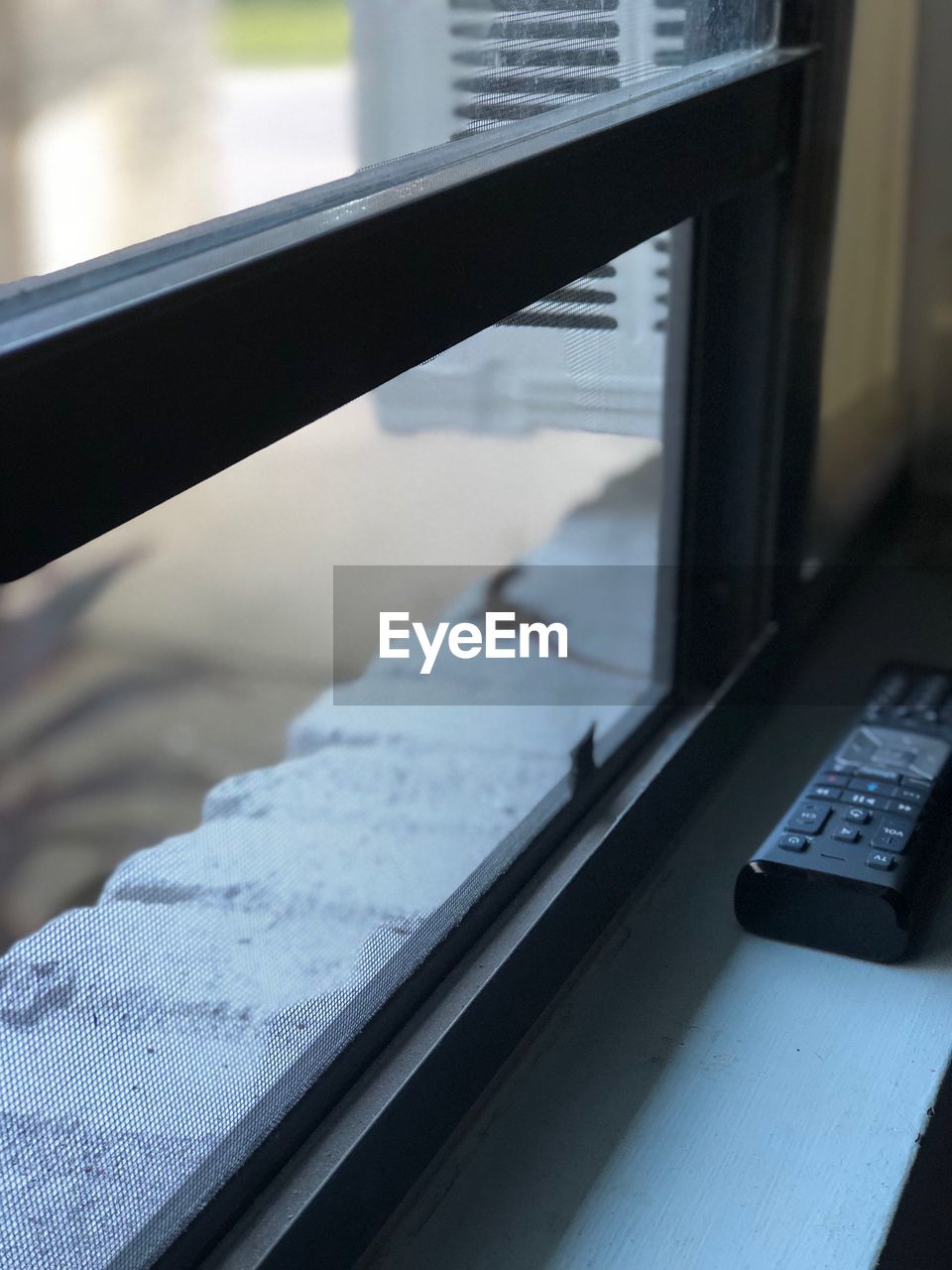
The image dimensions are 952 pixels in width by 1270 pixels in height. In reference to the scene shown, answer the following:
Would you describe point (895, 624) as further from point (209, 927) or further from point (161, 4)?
point (161, 4)

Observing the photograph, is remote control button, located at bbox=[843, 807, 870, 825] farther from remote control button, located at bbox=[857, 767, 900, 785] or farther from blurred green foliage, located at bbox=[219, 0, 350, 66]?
blurred green foliage, located at bbox=[219, 0, 350, 66]

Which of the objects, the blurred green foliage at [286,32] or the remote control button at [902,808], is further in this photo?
the blurred green foliage at [286,32]

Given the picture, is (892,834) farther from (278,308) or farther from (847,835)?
(278,308)

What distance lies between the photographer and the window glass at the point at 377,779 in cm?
43

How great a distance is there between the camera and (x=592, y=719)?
787 mm

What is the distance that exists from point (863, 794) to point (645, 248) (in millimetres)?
274

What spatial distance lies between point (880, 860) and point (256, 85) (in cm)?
182

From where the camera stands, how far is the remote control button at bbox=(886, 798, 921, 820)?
608 millimetres

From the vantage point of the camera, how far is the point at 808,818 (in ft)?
1.99

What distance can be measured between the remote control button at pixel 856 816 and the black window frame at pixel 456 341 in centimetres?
8

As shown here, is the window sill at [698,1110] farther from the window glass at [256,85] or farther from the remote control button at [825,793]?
the window glass at [256,85]
